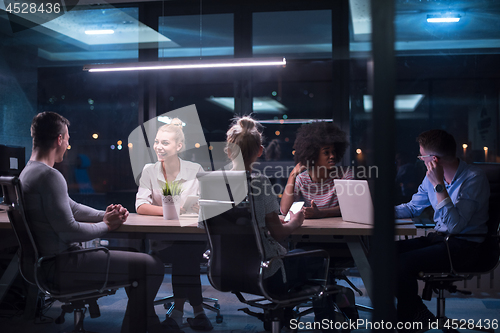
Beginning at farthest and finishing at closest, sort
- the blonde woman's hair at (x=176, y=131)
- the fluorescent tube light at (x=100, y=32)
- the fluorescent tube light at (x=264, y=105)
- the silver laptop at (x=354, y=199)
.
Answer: the fluorescent tube light at (x=100, y=32) < the fluorescent tube light at (x=264, y=105) < the blonde woman's hair at (x=176, y=131) < the silver laptop at (x=354, y=199)

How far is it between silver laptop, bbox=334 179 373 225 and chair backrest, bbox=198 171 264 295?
68 cm

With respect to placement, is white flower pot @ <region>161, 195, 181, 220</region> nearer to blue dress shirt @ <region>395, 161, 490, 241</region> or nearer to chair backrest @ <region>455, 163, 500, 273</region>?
blue dress shirt @ <region>395, 161, 490, 241</region>

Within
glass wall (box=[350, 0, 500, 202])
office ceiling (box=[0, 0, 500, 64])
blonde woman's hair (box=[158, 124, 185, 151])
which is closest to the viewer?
blonde woman's hair (box=[158, 124, 185, 151])

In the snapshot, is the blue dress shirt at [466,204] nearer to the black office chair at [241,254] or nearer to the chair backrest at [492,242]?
the chair backrest at [492,242]

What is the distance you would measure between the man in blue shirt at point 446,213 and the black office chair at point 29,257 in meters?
1.84

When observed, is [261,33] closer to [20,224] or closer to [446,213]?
[446,213]

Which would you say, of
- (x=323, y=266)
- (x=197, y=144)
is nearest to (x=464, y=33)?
(x=197, y=144)

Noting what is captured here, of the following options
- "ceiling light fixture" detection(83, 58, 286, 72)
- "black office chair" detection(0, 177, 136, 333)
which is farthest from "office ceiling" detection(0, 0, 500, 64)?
"black office chair" detection(0, 177, 136, 333)

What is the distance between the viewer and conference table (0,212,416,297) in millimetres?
2154

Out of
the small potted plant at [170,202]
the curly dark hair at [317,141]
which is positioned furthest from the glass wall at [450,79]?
the small potted plant at [170,202]

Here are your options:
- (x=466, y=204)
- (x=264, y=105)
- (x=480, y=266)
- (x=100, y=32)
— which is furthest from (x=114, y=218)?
(x=100, y=32)

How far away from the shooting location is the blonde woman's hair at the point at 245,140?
232 cm

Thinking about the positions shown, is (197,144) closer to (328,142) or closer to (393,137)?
(328,142)

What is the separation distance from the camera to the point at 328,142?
392 cm
